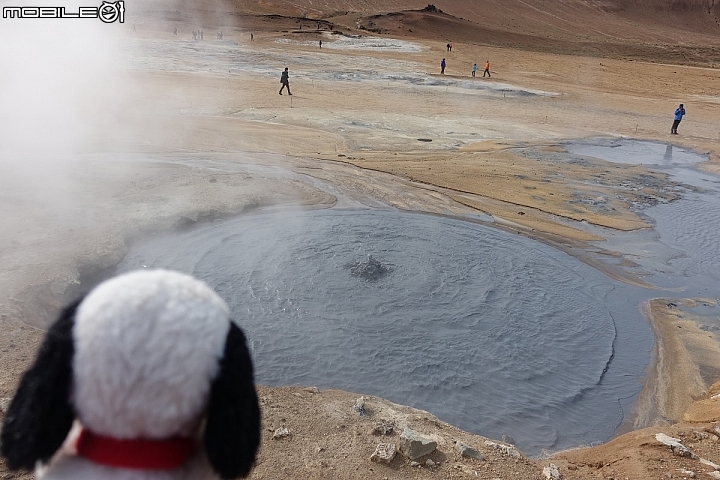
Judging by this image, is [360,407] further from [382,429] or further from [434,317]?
[434,317]

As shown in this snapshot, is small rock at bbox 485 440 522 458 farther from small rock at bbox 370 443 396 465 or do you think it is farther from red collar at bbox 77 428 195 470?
red collar at bbox 77 428 195 470

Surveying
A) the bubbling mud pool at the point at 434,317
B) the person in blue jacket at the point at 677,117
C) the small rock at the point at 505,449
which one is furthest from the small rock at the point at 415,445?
the person in blue jacket at the point at 677,117

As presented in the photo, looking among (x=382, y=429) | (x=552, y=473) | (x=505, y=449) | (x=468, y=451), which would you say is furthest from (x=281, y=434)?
(x=552, y=473)

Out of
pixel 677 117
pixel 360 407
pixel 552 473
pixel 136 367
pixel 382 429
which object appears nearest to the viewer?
pixel 136 367

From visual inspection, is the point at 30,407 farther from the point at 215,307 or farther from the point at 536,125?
the point at 536,125

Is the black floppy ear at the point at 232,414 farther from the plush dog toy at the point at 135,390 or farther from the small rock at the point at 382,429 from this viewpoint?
the small rock at the point at 382,429

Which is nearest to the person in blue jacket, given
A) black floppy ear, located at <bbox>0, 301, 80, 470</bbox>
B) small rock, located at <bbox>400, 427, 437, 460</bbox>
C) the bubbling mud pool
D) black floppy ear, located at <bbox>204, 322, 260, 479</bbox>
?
the bubbling mud pool

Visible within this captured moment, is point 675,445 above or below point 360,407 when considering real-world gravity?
above
